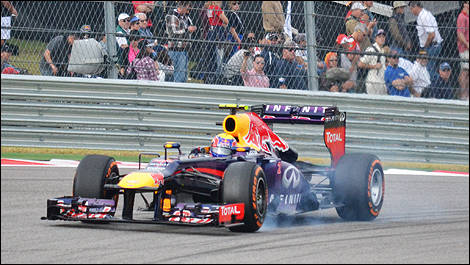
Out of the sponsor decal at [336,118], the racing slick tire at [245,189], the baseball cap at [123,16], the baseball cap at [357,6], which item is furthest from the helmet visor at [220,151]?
the baseball cap at [357,6]

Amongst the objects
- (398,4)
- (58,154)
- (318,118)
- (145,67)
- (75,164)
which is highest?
(398,4)

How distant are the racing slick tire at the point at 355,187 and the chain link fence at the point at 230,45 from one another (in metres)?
4.19

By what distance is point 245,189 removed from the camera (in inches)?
306

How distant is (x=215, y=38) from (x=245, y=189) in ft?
19.5

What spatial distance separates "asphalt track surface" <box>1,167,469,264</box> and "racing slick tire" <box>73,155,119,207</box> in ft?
0.98

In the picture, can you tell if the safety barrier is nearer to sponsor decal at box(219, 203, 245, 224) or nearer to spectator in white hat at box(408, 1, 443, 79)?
spectator in white hat at box(408, 1, 443, 79)

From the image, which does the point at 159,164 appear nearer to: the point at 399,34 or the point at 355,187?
the point at 355,187

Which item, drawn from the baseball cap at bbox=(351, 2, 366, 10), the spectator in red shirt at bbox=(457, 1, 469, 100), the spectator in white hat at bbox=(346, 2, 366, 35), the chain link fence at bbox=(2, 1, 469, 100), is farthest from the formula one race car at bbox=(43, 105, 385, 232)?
the spectator in red shirt at bbox=(457, 1, 469, 100)

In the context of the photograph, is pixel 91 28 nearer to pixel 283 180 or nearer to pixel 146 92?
pixel 146 92

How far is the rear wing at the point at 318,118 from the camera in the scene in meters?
10.1

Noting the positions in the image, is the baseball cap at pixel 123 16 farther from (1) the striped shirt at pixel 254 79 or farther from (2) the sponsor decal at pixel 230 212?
(2) the sponsor decal at pixel 230 212

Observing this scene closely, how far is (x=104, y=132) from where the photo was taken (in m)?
13.3

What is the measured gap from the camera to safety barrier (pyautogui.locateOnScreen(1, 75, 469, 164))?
1325 cm

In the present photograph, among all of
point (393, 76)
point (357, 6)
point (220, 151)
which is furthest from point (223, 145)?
point (393, 76)
